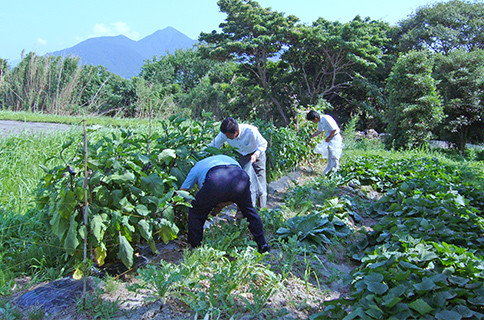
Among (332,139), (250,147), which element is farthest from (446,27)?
(250,147)

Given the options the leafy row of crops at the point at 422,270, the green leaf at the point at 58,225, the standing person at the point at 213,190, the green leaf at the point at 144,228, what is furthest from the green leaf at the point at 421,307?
the green leaf at the point at 58,225

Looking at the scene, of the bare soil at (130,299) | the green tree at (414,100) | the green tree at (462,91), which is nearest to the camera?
the bare soil at (130,299)

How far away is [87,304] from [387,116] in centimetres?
1537

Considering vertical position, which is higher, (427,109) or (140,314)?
(427,109)

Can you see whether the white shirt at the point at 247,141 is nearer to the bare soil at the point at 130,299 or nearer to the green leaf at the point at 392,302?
the bare soil at the point at 130,299

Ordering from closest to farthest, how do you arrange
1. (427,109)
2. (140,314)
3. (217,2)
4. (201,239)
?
(140,314) → (201,239) → (427,109) → (217,2)

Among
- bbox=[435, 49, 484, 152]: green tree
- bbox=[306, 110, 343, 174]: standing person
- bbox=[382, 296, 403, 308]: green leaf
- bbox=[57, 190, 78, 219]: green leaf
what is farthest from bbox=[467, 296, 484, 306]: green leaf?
bbox=[435, 49, 484, 152]: green tree

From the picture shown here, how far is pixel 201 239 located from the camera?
3.55 metres

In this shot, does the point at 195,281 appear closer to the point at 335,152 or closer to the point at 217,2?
the point at 335,152

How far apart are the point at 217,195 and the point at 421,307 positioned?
73.6 inches

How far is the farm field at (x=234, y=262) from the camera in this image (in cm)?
254

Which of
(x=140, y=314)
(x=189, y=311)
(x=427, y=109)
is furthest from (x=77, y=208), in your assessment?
(x=427, y=109)

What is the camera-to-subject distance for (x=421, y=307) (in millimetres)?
2262

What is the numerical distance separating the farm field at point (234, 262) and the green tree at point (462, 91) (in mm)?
14459
